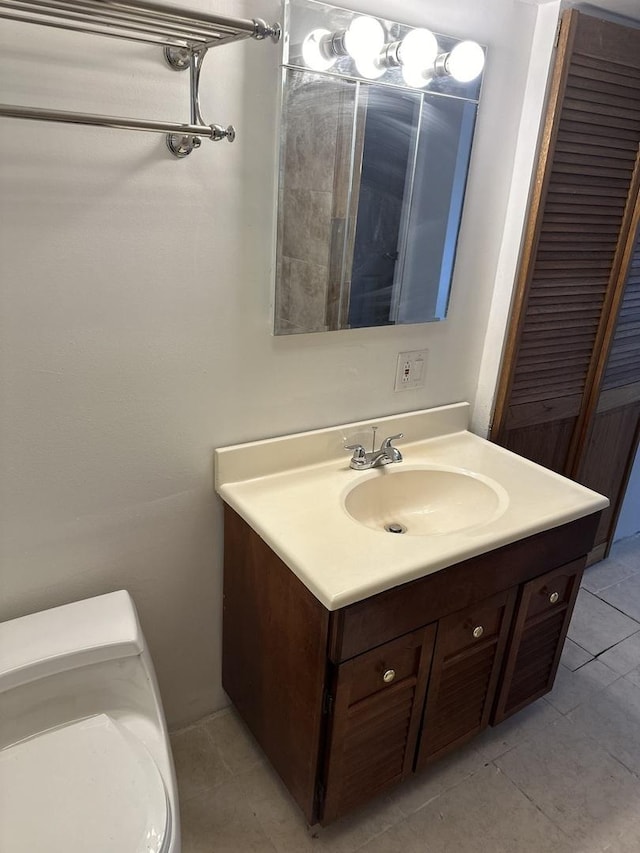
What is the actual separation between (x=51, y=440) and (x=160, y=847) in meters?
0.77

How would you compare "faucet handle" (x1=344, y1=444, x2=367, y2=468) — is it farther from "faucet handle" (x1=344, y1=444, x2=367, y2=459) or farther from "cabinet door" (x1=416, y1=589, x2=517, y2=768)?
"cabinet door" (x1=416, y1=589, x2=517, y2=768)

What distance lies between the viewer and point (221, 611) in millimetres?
1699

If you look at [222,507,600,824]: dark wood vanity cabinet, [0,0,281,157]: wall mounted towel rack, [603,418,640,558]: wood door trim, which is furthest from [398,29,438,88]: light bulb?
[603,418,640,558]: wood door trim

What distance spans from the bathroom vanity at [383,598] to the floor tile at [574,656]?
339 mm

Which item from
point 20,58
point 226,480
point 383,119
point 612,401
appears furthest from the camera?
point 612,401

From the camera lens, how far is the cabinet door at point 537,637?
1.60 metres

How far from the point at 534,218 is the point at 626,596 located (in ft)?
5.19

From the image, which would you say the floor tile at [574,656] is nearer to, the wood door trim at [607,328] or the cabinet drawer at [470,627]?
the wood door trim at [607,328]

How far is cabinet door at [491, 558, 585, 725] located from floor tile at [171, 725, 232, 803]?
764 millimetres

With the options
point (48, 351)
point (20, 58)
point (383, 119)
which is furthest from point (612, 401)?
point (20, 58)

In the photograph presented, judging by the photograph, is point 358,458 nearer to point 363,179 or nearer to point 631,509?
point 363,179

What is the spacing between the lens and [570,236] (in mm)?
1812

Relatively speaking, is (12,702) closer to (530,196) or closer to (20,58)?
(20,58)

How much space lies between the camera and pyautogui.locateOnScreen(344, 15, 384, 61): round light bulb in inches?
49.9
